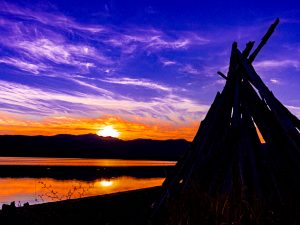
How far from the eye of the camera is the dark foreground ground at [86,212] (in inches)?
309

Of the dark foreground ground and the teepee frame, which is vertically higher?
the teepee frame

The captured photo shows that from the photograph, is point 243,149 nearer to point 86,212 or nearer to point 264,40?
point 264,40

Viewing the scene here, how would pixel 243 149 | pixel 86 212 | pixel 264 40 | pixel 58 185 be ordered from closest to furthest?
1. pixel 243 149
2. pixel 264 40
3. pixel 86 212
4. pixel 58 185

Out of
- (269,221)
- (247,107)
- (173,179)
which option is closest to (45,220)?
(173,179)

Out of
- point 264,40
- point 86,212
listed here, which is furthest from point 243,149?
point 86,212

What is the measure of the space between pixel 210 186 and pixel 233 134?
3.46ft

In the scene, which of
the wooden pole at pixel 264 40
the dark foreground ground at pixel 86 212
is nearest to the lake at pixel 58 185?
the dark foreground ground at pixel 86 212

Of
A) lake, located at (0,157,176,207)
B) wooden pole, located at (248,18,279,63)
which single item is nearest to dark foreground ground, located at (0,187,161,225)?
lake, located at (0,157,176,207)

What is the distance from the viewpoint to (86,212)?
32.1 feet

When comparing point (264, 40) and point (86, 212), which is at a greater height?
point (264, 40)

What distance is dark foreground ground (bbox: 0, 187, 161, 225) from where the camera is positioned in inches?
309

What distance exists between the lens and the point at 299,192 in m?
6.68

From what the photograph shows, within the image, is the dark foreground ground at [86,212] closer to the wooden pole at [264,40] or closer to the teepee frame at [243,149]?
the teepee frame at [243,149]

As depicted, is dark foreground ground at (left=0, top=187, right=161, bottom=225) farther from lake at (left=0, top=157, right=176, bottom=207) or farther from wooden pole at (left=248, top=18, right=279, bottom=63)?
wooden pole at (left=248, top=18, right=279, bottom=63)
